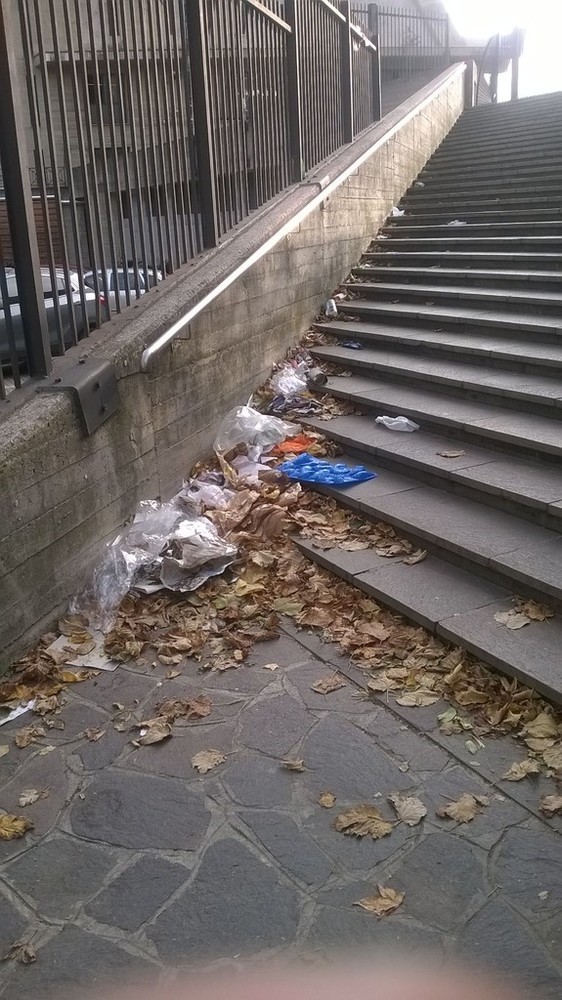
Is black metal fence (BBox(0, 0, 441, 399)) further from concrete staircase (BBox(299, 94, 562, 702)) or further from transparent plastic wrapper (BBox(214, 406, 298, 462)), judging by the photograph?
concrete staircase (BBox(299, 94, 562, 702))

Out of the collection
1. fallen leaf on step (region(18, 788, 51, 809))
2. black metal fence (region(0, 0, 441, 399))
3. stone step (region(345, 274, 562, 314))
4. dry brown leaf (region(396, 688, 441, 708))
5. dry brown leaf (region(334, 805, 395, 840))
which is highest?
black metal fence (region(0, 0, 441, 399))

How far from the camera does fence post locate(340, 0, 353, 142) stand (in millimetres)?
9555

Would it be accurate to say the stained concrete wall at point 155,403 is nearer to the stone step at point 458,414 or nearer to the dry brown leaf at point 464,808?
the stone step at point 458,414

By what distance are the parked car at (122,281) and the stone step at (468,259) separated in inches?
148

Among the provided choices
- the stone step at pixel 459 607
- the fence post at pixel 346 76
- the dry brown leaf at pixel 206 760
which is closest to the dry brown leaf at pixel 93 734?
the dry brown leaf at pixel 206 760

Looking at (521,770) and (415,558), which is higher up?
(415,558)

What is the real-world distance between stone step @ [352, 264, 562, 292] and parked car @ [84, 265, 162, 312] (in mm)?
3404

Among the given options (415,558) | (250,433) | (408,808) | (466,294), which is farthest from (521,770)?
(466,294)

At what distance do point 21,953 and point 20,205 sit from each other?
3.44 m

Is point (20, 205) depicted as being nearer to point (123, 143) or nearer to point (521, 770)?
point (123, 143)

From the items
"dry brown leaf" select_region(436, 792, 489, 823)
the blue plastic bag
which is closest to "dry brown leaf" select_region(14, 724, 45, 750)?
"dry brown leaf" select_region(436, 792, 489, 823)

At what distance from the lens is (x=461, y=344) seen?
21.1 ft

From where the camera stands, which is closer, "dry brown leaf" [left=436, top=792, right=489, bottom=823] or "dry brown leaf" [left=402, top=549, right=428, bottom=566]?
"dry brown leaf" [left=436, top=792, right=489, bottom=823]

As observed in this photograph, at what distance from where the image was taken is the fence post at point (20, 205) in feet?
13.1
